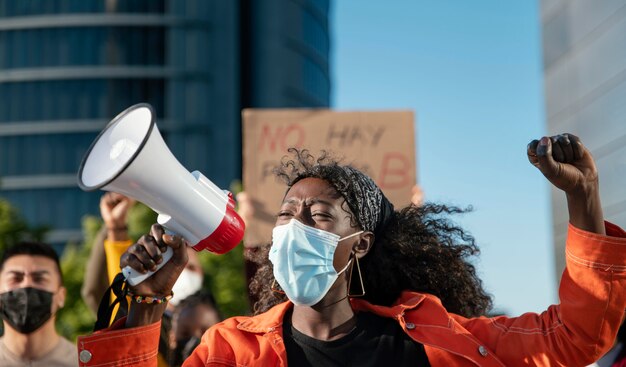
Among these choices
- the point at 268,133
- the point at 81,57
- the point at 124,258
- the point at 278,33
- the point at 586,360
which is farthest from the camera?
the point at 278,33

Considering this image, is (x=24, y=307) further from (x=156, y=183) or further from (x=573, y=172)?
(x=573, y=172)

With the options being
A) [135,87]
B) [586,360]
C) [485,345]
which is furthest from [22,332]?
[135,87]

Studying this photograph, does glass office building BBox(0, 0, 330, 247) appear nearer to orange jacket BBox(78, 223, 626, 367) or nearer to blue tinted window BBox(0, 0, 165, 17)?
blue tinted window BBox(0, 0, 165, 17)

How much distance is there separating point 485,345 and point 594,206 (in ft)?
1.85

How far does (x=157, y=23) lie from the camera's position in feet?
161

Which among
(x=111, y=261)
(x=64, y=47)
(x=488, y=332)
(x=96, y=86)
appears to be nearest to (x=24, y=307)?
(x=111, y=261)

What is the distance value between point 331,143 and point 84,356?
3746mm

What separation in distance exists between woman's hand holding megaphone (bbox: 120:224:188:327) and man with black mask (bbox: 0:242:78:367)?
1794 millimetres

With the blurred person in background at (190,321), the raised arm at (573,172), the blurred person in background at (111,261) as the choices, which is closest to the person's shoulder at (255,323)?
the blurred person in background at (111,261)

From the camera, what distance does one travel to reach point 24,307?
13.6 feet

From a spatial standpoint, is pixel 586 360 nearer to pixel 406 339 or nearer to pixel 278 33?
pixel 406 339

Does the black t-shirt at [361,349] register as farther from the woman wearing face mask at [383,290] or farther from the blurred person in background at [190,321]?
the blurred person in background at [190,321]

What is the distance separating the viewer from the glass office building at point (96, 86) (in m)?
47.4

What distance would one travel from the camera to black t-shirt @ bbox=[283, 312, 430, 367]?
2783 mm
